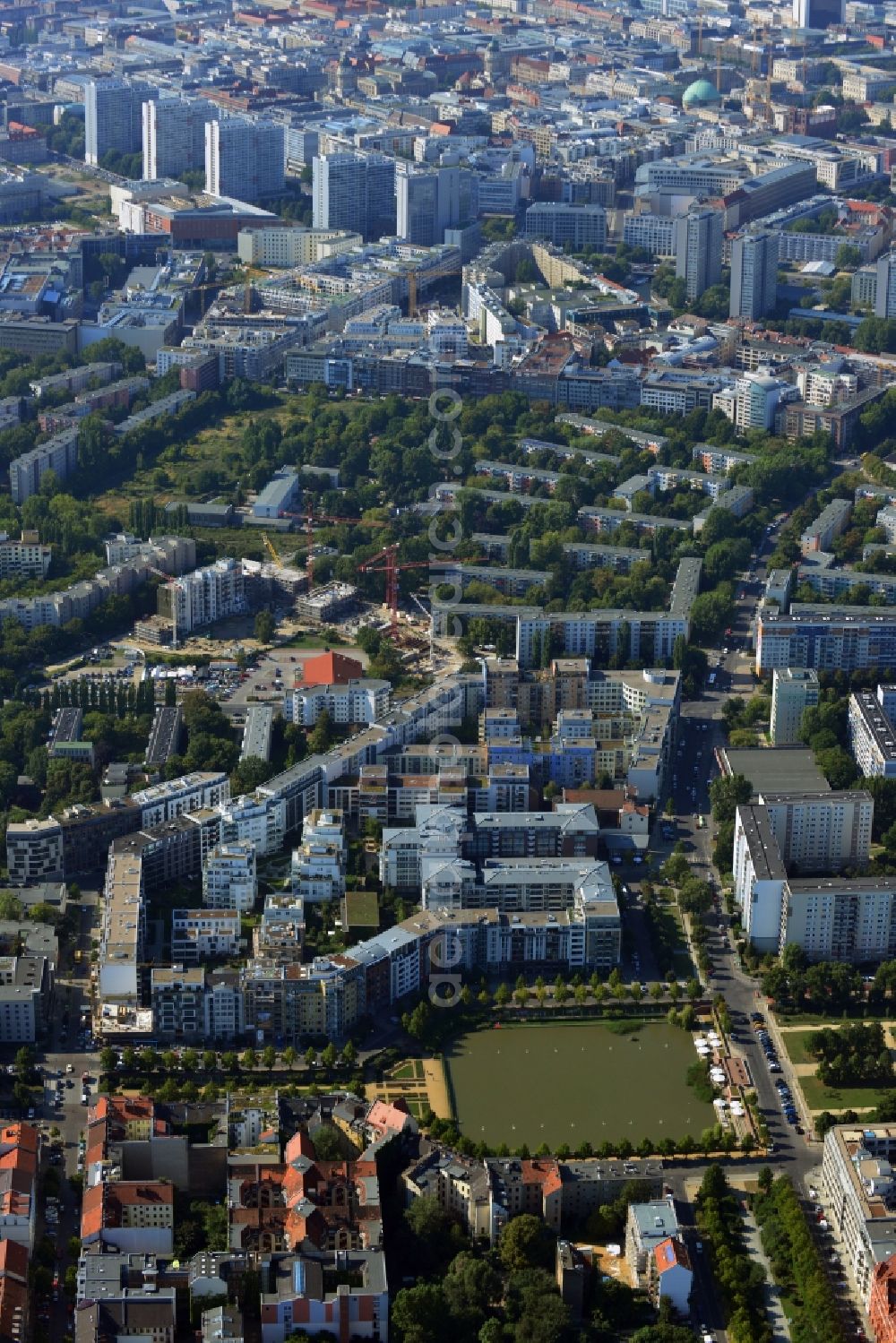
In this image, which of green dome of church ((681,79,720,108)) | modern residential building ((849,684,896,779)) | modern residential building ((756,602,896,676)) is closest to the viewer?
modern residential building ((849,684,896,779))

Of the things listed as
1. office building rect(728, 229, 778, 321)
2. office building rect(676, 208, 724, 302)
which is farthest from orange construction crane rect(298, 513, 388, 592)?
office building rect(676, 208, 724, 302)

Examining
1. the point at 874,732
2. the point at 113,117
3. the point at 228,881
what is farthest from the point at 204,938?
the point at 113,117

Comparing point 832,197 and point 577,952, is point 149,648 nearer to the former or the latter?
point 577,952

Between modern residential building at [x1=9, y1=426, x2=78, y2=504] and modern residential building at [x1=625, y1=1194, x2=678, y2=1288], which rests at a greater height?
modern residential building at [x1=9, y1=426, x2=78, y2=504]

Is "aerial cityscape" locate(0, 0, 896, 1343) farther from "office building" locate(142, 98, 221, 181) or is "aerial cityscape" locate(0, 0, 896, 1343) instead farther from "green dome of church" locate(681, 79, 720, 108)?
"green dome of church" locate(681, 79, 720, 108)

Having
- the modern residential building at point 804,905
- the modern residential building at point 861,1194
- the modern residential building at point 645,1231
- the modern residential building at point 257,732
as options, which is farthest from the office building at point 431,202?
the modern residential building at point 645,1231

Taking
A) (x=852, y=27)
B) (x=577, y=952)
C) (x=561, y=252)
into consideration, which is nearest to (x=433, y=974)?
(x=577, y=952)

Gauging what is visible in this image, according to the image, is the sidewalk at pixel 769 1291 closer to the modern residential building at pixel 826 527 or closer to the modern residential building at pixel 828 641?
the modern residential building at pixel 828 641
